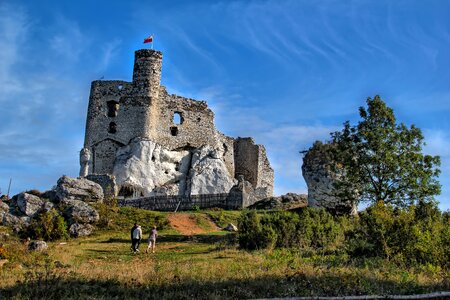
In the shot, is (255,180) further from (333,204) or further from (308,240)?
(308,240)

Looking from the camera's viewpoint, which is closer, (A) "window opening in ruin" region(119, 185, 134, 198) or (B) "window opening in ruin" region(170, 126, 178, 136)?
(A) "window opening in ruin" region(119, 185, 134, 198)

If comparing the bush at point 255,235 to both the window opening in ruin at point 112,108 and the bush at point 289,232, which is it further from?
the window opening in ruin at point 112,108

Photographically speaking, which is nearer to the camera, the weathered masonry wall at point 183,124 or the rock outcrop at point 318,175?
the rock outcrop at point 318,175

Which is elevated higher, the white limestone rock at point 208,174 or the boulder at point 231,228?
the white limestone rock at point 208,174

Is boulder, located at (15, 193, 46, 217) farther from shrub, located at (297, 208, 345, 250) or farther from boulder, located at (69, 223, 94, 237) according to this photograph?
shrub, located at (297, 208, 345, 250)

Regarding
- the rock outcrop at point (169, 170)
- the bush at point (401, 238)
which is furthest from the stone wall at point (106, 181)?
the bush at point (401, 238)

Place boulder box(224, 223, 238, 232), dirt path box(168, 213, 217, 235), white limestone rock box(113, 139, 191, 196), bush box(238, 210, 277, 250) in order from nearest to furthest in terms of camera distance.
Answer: bush box(238, 210, 277, 250) → dirt path box(168, 213, 217, 235) → boulder box(224, 223, 238, 232) → white limestone rock box(113, 139, 191, 196)

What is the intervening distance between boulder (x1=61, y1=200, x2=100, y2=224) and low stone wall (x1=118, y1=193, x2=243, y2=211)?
7.57 m

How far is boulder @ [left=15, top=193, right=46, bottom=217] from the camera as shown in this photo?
27.1 metres

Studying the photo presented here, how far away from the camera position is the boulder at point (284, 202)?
35.4 meters

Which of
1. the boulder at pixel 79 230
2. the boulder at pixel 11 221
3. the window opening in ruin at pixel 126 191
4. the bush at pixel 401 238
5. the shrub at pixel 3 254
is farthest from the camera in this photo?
the window opening in ruin at pixel 126 191

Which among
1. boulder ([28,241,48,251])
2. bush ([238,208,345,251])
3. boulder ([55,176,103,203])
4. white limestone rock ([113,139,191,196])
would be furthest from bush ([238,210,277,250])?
white limestone rock ([113,139,191,196])

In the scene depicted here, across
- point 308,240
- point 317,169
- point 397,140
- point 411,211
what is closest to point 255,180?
point 317,169

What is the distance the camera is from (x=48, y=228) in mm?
24156
